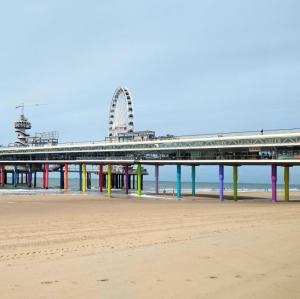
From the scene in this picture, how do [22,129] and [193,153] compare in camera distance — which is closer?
[193,153]

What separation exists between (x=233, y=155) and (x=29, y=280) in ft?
110

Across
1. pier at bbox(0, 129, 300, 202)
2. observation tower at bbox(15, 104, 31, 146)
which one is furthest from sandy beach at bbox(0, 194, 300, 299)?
observation tower at bbox(15, 104, 31, 146)

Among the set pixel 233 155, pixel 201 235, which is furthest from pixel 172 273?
pixel 233 155

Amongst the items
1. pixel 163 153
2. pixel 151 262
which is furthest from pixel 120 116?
pixel 151 262

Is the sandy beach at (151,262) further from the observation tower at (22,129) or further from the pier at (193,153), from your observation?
the observation tower at (22,129)

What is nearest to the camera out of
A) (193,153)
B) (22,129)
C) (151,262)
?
(151,262)

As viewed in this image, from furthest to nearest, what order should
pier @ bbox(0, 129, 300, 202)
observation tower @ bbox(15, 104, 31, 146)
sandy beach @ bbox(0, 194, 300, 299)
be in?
1. observation tower @ bbox(15, 104, 31, 146)
2. pier @ bbox(0, 129, 300, 202)
3. sandy beach @ bbox(0, 194, 300, 299)

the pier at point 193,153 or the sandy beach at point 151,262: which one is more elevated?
the pier at point 193,153

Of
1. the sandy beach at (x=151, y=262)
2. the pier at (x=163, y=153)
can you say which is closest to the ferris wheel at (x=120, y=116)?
the pier at (x=163, y=153)

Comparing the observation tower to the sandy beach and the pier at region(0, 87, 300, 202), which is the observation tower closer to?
the pier at region(0, 87, 300, 202)

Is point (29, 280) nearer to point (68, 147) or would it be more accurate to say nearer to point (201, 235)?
point (201, 235)

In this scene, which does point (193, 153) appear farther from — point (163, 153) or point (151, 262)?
point (151, 262)

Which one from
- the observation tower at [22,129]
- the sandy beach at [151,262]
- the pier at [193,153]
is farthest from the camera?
the observation tower at [22,129]

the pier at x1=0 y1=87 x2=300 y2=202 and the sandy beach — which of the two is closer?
the sandy beach
